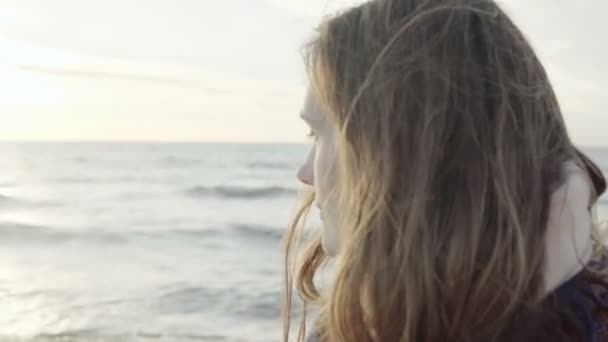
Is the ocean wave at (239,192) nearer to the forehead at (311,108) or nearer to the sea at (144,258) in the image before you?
the sea at (144,258)

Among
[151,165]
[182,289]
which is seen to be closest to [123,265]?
[182,289]

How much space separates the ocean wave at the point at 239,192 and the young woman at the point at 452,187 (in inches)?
688

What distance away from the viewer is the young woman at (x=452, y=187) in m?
1.44

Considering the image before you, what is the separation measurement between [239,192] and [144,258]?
32.3ft

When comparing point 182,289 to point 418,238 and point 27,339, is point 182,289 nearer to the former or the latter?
point 27,339

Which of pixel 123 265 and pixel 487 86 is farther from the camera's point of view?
pixel 123 265

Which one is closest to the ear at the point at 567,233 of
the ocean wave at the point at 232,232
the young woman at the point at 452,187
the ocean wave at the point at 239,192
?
the young woman at the point at 452,187

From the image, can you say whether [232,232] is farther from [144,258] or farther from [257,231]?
[144,258]

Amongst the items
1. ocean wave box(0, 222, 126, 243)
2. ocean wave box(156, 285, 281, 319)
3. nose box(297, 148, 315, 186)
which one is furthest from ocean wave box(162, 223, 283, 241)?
nose box(297, 148, 315, 186)

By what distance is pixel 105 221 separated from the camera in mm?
14227

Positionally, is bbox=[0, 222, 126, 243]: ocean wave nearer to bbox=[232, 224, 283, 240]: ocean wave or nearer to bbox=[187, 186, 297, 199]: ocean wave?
bbox=[232, 224, 283, 240]: ocean wave

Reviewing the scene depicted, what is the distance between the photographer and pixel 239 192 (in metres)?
19.9

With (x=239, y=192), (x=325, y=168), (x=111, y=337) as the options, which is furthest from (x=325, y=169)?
(x=239, y=192)

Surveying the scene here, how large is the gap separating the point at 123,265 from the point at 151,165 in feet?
65.3
